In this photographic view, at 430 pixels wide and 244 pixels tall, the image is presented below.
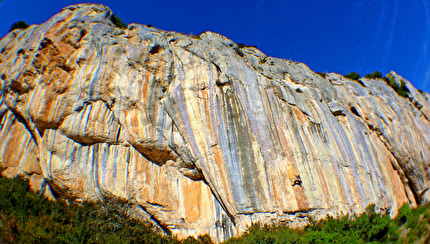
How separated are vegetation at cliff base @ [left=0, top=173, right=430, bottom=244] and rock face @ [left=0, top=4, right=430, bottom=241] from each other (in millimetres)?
799

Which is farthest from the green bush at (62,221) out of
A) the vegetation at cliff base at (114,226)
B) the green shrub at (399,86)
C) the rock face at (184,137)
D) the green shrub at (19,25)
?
the green shrub at (399,86)

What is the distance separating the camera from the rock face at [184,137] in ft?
48.2

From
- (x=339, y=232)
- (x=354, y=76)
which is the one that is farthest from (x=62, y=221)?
(x=354, y=76)

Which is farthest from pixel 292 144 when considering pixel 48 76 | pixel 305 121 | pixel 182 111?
pixel 48 76

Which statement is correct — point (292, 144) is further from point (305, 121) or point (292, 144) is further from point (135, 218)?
point (135, 218)

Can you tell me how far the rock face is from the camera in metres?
14.7

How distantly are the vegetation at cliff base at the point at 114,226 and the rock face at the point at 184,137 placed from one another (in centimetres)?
80

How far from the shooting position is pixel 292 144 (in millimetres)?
15414

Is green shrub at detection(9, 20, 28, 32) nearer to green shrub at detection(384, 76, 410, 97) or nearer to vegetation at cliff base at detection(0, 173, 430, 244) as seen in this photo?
vegetation at cliff base at detection(0, 173, 430, 244)

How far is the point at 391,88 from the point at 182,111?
84.5 ft

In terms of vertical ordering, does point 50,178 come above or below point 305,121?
below

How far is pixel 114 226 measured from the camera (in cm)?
1449

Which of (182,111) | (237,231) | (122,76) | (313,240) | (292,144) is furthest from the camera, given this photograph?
(122,76)

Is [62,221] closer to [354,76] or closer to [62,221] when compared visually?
[62,221]
